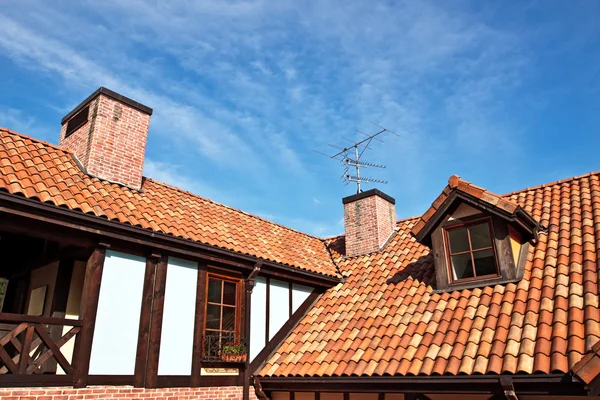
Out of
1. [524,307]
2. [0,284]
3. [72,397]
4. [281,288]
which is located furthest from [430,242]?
[0,284]

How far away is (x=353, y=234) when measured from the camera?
1302 cm

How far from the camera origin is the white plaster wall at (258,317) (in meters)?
9.68

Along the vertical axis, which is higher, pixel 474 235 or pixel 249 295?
pixel 474 235

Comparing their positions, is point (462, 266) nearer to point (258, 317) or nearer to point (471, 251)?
point (471, 251)

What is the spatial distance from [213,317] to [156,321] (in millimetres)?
1433

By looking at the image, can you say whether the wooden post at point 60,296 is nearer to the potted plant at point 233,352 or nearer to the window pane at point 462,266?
the potted plant at point 233,352

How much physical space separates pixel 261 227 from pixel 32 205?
6357 mm

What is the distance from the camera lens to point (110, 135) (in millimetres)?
9656

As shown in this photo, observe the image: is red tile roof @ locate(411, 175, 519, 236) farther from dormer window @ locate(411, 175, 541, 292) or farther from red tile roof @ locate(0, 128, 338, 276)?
red tile roof @ locate(0, 128, 338, 276)

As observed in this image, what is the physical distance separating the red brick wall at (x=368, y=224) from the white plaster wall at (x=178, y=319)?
5128 mm

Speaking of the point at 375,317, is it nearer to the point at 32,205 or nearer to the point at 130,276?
the point at 130,276

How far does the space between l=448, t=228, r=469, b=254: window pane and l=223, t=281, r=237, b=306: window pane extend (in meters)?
4.39

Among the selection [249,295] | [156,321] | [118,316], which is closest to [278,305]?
[249,295]

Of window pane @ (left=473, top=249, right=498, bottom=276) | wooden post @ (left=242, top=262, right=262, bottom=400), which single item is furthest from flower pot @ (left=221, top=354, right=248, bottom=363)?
window pane @ (left=473, top=249, right=498, bottom=276)
